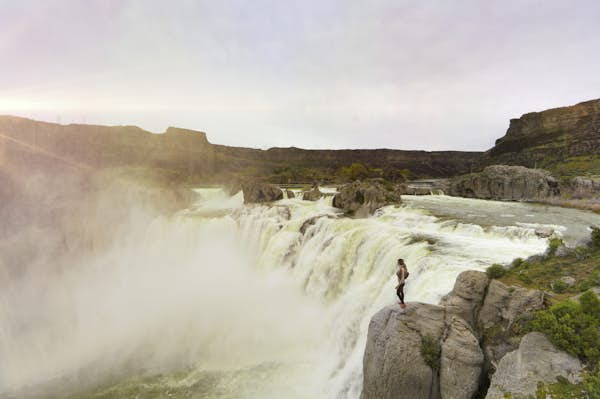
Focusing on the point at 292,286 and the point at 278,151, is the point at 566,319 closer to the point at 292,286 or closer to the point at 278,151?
the point at 292,286

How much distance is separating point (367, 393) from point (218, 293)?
1795cm

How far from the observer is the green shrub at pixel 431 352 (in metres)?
8.25

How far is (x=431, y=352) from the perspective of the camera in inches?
327

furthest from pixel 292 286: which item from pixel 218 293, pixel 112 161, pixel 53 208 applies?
pixel 112 161

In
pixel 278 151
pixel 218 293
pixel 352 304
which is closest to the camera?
pixel 352 304

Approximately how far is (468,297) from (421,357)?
2267 millimetres

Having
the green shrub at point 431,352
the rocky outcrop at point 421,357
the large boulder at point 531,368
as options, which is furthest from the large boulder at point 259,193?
the large boulder at point 531,368

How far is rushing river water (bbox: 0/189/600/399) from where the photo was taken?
14.8m

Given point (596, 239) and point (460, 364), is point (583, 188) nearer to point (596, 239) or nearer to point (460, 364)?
point (596, 239)

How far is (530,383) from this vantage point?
20.6 ft

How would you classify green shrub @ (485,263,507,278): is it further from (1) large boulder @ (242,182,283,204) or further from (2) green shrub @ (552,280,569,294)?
(1) large boulder @ (242,182,283,204)

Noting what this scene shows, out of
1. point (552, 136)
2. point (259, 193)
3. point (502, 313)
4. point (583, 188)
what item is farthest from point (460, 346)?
point (552, 136)

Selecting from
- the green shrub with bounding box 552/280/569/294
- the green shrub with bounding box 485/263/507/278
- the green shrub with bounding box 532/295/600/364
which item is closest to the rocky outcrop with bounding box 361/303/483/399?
the green shrub with bounding box 532/295/600/364

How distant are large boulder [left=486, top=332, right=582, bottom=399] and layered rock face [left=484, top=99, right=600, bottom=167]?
10180 cm
